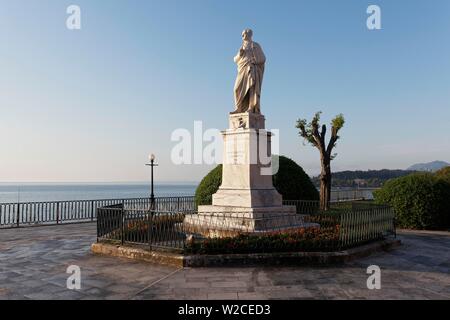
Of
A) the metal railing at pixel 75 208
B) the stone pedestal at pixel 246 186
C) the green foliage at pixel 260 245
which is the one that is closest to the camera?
the green foliage at pixel 260 245

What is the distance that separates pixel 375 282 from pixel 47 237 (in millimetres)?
10508

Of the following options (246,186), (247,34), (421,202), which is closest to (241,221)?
(246,186)

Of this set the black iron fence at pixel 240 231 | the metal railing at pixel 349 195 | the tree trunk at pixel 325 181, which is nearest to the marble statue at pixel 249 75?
the black iron fence at pixel 240 231

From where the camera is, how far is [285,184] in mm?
15688

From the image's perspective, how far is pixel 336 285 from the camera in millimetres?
6711

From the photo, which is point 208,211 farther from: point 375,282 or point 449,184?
point 449,184

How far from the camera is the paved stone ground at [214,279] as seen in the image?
6.20 metres

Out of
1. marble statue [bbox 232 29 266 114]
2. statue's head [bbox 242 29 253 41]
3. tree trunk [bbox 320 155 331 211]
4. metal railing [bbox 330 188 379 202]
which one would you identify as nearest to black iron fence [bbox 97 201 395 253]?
marble statue [bbox 232 29 266 114]

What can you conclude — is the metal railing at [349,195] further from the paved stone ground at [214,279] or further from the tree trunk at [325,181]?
the paved stone ground at [214,279]

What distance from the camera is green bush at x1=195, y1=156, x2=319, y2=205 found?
15.6 metres

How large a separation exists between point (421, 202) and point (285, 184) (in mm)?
5401

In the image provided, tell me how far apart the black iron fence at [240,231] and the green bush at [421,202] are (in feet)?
13.9

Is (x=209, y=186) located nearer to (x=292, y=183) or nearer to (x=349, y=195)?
(x=292, y=183)
